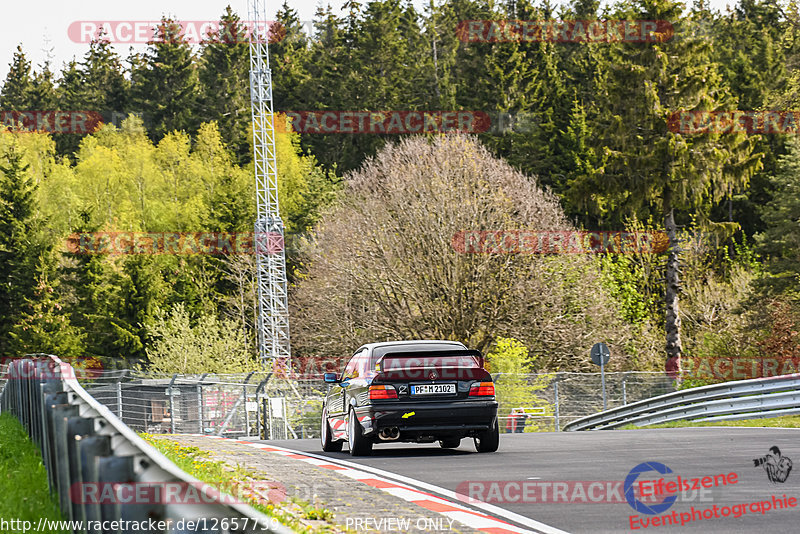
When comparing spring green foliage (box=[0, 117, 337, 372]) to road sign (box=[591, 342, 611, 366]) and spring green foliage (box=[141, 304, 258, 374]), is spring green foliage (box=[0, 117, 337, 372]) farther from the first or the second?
road sign (box=[591, 342, 611, 366])

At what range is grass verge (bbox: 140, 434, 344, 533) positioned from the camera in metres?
7.89

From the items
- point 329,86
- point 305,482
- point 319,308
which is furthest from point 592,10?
point 305,482

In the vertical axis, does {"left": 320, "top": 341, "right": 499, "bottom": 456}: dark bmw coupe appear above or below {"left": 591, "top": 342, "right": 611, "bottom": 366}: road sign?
above

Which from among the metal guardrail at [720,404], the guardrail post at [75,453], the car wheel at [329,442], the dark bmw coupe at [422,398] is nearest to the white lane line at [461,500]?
the dark bmw coupe at [422,398]

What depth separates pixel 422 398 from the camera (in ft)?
47.2

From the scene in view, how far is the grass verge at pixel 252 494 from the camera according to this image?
311 inches

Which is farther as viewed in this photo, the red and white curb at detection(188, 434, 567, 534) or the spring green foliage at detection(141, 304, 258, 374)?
the spring green foliage at detection(141, 304, 258, 374)

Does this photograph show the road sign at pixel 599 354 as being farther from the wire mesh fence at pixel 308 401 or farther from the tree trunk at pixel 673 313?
the tree trunk at pixel 673 313

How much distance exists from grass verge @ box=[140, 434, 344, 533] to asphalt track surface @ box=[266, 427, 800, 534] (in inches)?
55.6

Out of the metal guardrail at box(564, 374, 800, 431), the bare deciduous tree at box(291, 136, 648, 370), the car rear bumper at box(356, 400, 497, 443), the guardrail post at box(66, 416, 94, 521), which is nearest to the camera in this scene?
the guardrail post at box(66, 416, 94, 521)

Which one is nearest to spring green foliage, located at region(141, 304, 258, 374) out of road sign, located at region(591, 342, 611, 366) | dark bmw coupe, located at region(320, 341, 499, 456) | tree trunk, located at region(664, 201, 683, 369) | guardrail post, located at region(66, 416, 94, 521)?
tree trunk, located at region(664, 201, 683, 369)

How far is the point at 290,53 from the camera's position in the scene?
293 ft

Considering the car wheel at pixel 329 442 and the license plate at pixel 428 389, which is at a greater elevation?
the license plate at pixel 428 389

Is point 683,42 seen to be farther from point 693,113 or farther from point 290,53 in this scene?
point 290,53
